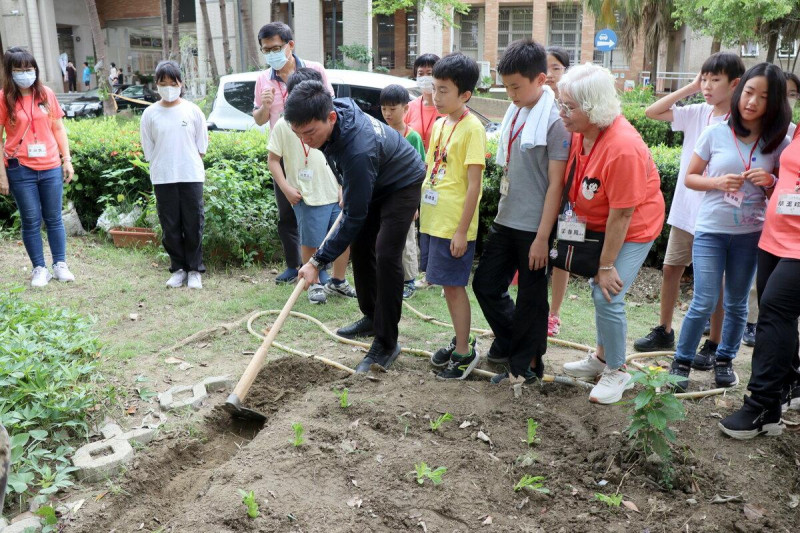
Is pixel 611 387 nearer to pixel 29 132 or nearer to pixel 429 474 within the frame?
pixel 429 474

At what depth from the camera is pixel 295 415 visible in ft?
11.4

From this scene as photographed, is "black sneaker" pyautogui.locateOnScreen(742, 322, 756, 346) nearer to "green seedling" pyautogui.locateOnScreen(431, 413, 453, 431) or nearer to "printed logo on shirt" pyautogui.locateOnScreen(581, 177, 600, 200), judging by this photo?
"printed logo on shirt" pyautogui.locateOnScreen(581, 177, 600, 200)

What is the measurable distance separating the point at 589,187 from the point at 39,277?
15.2 feet

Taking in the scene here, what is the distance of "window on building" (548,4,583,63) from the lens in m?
28.9

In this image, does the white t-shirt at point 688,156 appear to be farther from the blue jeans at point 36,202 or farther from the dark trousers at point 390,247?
the blue jeans at point 36,202

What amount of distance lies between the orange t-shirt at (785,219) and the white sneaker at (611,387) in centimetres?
95

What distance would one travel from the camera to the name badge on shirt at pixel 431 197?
3918 millimetres

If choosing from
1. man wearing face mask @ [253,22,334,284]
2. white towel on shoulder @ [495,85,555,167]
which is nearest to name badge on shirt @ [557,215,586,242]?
white towel on shoulder @ [495,85,555,167]

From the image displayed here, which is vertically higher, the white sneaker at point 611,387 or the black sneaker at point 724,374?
the white sneaker at point 611,387

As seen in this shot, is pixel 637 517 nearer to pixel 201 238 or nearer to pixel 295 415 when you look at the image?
pixel 295 415

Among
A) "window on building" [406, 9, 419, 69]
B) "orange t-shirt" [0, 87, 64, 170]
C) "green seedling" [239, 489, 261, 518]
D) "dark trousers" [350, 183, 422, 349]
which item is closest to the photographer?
"green seedling" [239, 489, 261, 518]

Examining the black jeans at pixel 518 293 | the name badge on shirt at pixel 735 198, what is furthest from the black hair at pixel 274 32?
the name badge on shirt at pixel 735 198

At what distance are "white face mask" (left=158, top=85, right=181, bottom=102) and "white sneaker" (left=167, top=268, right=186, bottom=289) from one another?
145 centimetres

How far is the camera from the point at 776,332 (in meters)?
3.21
